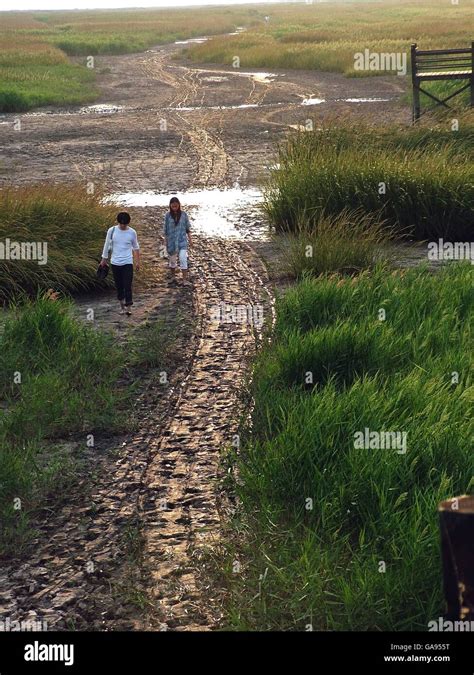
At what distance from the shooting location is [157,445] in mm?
7012

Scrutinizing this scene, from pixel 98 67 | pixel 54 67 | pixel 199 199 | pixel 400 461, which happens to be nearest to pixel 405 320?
pixel 400 461

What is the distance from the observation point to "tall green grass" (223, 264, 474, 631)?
4773 millimetres

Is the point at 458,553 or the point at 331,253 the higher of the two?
the point at 458,553

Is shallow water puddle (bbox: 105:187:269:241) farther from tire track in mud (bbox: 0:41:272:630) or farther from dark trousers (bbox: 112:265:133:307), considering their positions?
tire track in mud (bbox: 0:41:272:630)

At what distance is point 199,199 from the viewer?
16422 millimetres

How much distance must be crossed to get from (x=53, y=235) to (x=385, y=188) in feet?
15.2

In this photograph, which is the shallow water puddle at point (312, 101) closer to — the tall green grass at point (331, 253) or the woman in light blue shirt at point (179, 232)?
the tall green grass at point (331, 253)

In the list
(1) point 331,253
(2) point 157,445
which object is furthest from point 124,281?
(2) point 157,445

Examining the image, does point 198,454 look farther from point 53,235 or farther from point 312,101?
point 312,101

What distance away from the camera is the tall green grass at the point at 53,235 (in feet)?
34.7

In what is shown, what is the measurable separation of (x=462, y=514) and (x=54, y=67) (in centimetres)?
4092

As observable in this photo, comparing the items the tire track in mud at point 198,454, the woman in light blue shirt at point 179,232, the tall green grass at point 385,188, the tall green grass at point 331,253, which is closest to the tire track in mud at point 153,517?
the tire track in mud at point 198,454

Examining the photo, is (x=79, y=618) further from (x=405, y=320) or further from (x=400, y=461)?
(x=405, y=320)

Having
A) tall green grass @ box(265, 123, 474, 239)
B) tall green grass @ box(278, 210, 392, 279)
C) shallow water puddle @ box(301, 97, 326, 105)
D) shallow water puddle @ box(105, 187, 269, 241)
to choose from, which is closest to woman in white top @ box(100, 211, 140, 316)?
tall green grass @ box(278, 210, 392, 279)
